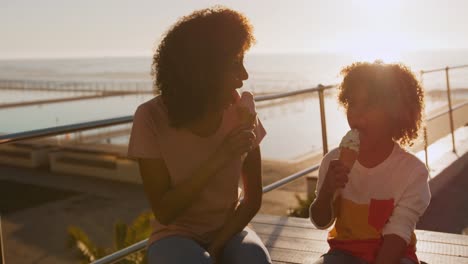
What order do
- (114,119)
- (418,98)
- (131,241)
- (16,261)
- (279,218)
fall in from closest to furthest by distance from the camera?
(418,98) → (114,119) → (279,218) → (131,241) → (16,261)

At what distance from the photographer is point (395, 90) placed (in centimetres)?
181

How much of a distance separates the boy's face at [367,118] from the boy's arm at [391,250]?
0.30 meters

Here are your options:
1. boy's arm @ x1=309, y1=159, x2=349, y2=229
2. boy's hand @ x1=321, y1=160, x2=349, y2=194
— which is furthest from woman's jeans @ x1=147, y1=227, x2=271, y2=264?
boy's hand @ x1=321, y1=160, x2=349, y2=194

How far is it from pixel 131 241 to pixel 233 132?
328 inches

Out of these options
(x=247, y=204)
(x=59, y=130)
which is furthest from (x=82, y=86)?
(x=247, y=204)

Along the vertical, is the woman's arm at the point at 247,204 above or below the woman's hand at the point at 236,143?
below

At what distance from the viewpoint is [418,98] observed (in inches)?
72.9

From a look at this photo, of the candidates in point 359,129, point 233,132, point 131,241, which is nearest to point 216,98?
point 233,132

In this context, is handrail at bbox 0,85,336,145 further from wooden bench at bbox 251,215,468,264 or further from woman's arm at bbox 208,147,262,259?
wooden bench at bbox 251,215,468,264

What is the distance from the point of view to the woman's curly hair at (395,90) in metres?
1.81

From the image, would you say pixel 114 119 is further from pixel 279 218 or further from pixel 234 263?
pixel 279 218

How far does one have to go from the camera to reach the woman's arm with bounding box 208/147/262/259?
1948mm

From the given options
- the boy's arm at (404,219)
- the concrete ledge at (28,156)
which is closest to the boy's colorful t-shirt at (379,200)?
the boy's arm at (404,219)

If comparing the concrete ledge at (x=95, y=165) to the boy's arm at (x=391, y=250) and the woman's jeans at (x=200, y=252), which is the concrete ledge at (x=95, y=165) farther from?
the boy's arm at (x=391, y=250)
